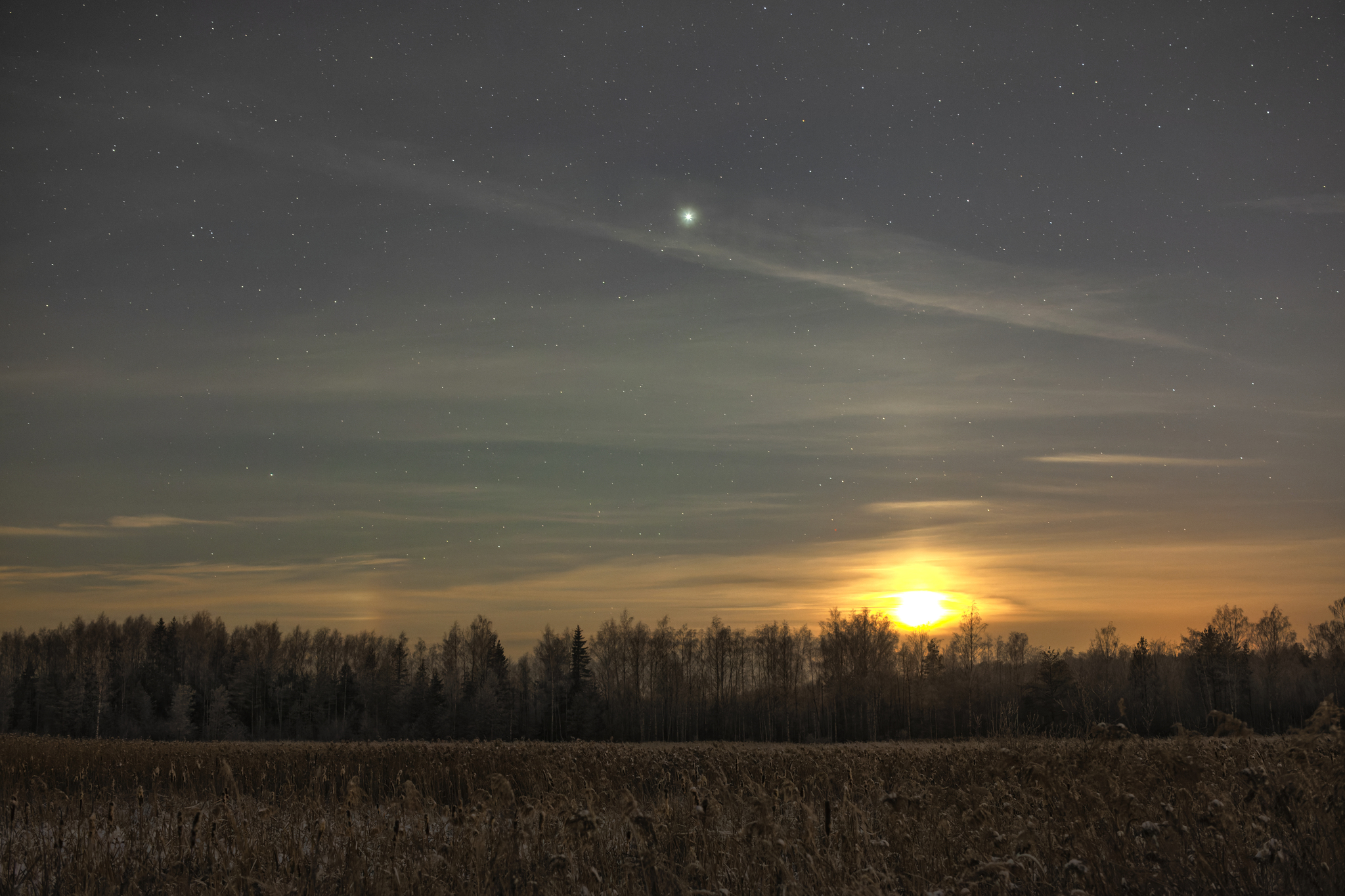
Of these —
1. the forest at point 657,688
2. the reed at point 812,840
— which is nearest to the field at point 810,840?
the reed at point 812,840

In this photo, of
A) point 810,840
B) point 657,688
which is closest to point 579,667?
point 657,688

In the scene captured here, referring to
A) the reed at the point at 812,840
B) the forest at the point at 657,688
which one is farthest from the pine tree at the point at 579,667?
the reed at the point at 812,840

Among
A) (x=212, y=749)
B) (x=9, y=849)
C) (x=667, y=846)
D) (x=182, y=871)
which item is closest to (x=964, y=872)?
(x=667, y=846)

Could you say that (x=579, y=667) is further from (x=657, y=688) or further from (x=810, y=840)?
(x=810, y=840)

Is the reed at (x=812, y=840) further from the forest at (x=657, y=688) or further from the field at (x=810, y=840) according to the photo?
the forest at (x=657, y=688)

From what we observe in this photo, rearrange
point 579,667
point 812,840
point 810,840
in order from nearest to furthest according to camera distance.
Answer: point 812,840, point 810,840, point 579,667

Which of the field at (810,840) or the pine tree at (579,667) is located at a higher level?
the field at (810,840)

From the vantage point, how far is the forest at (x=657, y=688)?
7488 cm

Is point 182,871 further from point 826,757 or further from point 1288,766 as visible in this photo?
point 826,757

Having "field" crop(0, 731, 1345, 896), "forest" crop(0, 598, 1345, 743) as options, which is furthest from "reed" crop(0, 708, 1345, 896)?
"forest" crop(0, 598, 1345, 743)

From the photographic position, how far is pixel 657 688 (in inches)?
3718

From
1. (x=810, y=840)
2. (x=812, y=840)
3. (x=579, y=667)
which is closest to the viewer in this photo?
(x=812, y=840)

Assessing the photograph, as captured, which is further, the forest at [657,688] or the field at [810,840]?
the forest at [657,688]

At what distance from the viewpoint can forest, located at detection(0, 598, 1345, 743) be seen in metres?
74.9
